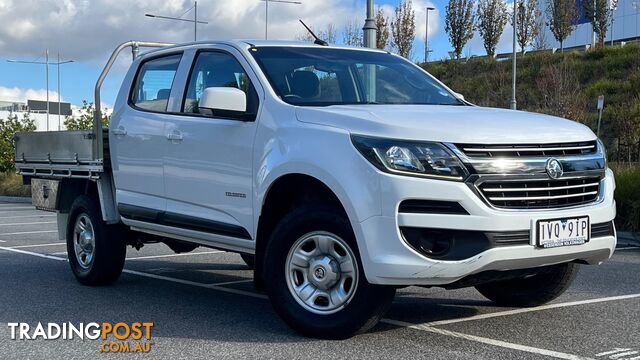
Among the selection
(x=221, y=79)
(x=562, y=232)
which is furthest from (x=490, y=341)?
(x=221, y=79)

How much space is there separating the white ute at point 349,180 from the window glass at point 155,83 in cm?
2

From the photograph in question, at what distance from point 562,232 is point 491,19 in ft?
127

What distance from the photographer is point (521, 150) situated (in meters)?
4.68

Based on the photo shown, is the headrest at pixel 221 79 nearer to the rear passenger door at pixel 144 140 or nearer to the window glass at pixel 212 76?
the window glass at pixel 212 76

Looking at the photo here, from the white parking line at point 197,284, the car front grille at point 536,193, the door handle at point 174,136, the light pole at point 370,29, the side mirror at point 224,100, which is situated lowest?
the white parking line at point 197,284

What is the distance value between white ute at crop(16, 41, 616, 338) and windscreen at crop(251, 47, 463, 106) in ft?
0.05

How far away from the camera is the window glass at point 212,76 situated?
5.93 m

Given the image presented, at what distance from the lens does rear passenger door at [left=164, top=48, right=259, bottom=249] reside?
18.1 ft

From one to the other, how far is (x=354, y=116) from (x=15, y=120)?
1348 inches

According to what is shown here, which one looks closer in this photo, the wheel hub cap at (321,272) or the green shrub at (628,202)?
the wheel hub cap at (321,272)


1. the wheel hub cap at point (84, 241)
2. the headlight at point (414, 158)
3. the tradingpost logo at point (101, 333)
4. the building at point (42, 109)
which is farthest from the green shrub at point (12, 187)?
the building at point (42, 109)

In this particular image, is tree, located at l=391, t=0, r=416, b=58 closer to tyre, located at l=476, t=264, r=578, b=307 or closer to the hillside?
the hillside

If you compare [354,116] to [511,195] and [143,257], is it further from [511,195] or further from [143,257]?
[143,257]

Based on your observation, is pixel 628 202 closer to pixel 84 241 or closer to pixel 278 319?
pixel 278 319
